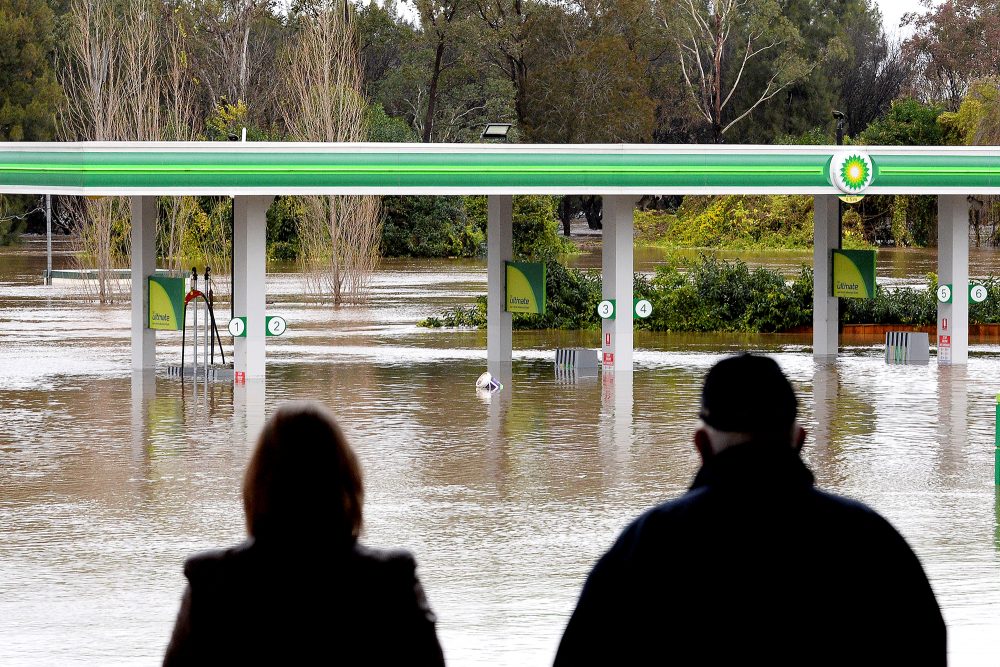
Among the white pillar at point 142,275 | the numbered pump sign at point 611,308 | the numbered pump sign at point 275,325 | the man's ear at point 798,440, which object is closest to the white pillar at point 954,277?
the numbered pump sign at point 611,308

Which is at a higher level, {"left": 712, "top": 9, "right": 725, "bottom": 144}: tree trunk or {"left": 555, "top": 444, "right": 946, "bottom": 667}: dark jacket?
{"left": 712, "top": 9, "right": 725, "bottom": 144}: tree trunk

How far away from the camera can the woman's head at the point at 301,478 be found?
3.19m

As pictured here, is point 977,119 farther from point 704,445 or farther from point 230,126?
point 704,445

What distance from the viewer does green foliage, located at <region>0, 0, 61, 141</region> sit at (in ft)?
217

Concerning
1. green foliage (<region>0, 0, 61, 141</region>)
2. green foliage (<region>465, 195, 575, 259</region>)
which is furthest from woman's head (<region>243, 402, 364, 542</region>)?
green foliage (<region>0, 0, 61, 141</region>)

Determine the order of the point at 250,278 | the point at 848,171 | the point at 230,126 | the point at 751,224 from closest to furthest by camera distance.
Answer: the point at 250,278
the point at 848,171
the point at 230,126
the point at 751,224

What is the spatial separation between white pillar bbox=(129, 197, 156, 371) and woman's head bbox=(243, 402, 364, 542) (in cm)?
2081

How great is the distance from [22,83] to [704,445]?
221 ft

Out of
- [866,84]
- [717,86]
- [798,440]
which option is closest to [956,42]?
[866,84]

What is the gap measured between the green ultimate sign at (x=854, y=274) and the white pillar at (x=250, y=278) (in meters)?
10.00

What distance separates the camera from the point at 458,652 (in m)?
8.30

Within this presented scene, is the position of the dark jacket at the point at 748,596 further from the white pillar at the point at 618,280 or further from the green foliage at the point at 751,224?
the green foliage at the point at 751,224

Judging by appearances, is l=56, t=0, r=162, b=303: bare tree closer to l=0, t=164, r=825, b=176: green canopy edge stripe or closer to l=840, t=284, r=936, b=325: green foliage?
l=840, t=284, r=936, b=325: green foliage

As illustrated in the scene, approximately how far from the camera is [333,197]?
37969 millimetres
